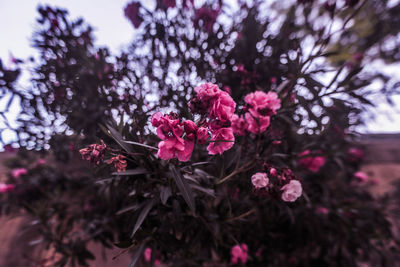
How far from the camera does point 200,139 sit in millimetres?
458

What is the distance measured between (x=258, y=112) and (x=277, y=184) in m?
0.20

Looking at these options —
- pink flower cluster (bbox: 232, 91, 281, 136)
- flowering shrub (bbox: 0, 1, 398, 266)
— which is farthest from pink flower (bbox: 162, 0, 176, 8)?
pink flower cluster (bbox: 232, 91, 281, 136)

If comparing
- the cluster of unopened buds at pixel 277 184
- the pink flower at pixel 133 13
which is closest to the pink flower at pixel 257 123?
the cluster of unopened buds at pixel 277 184

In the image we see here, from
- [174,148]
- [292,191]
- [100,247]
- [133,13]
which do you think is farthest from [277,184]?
[100,247]

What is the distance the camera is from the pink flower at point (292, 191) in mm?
494

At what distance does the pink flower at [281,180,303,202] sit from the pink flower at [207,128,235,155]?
17cm

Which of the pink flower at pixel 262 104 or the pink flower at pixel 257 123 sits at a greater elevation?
the pink flower at pixel 262 104

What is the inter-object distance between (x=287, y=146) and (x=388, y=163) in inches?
107

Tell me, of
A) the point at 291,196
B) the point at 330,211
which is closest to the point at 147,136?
the point at 291,196

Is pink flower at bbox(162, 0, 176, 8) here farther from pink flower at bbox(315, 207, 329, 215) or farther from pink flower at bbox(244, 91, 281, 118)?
pink flower at bbox(315, 207, 329, 215)

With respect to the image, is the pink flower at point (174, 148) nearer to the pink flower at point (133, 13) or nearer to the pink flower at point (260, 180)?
the pink flower at point (260, 180)

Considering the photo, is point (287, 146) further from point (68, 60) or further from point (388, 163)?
point (388, 163)

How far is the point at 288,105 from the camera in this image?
779 mm

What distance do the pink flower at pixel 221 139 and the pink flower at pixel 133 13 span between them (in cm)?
87
